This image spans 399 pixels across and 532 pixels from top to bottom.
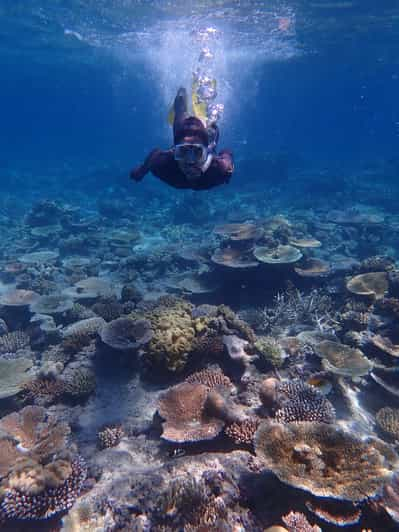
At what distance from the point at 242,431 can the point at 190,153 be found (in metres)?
3.83

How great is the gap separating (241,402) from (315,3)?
27.5 metres

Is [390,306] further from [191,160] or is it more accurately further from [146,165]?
[146,165]

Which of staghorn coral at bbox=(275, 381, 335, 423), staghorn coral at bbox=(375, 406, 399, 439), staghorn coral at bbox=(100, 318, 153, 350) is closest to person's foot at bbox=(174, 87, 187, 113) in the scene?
staghorn coral at bbox=(100, 318, 153, 350)

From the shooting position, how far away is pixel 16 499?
400 cm

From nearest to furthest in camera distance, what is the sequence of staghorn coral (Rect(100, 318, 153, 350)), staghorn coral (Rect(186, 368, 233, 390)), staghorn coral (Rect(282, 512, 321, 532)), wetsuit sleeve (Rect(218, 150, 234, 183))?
staghorn coral (Rect(282, 512, 321, 532)), wetsuit sleeve (Rect(218, 150, 234, 183)), staghorn coral (Rect(186, 368, 233, 390)), staghorn coral (Rect(100, 318, 153, 350))

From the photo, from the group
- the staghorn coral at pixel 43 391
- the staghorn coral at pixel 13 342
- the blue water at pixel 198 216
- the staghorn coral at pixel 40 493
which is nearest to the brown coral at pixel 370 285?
the blue water at pixel 198 216

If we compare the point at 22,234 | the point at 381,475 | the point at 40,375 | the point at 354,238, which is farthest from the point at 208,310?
the point at 22,234

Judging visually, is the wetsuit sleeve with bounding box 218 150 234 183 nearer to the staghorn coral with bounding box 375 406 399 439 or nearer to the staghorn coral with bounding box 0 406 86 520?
the staghorn coral with bounding box 0 406 86 520

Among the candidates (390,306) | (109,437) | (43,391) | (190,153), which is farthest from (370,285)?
(43,391)

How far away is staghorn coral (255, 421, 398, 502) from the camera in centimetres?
368

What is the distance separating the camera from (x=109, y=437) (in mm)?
5293

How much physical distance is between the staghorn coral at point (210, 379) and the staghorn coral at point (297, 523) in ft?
7.39

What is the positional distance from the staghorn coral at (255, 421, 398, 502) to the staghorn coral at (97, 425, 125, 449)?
2.33 m

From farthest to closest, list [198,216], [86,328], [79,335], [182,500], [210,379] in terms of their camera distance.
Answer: [198,216]
[86,328]
[79,335]
[210,379]
[182,500]
